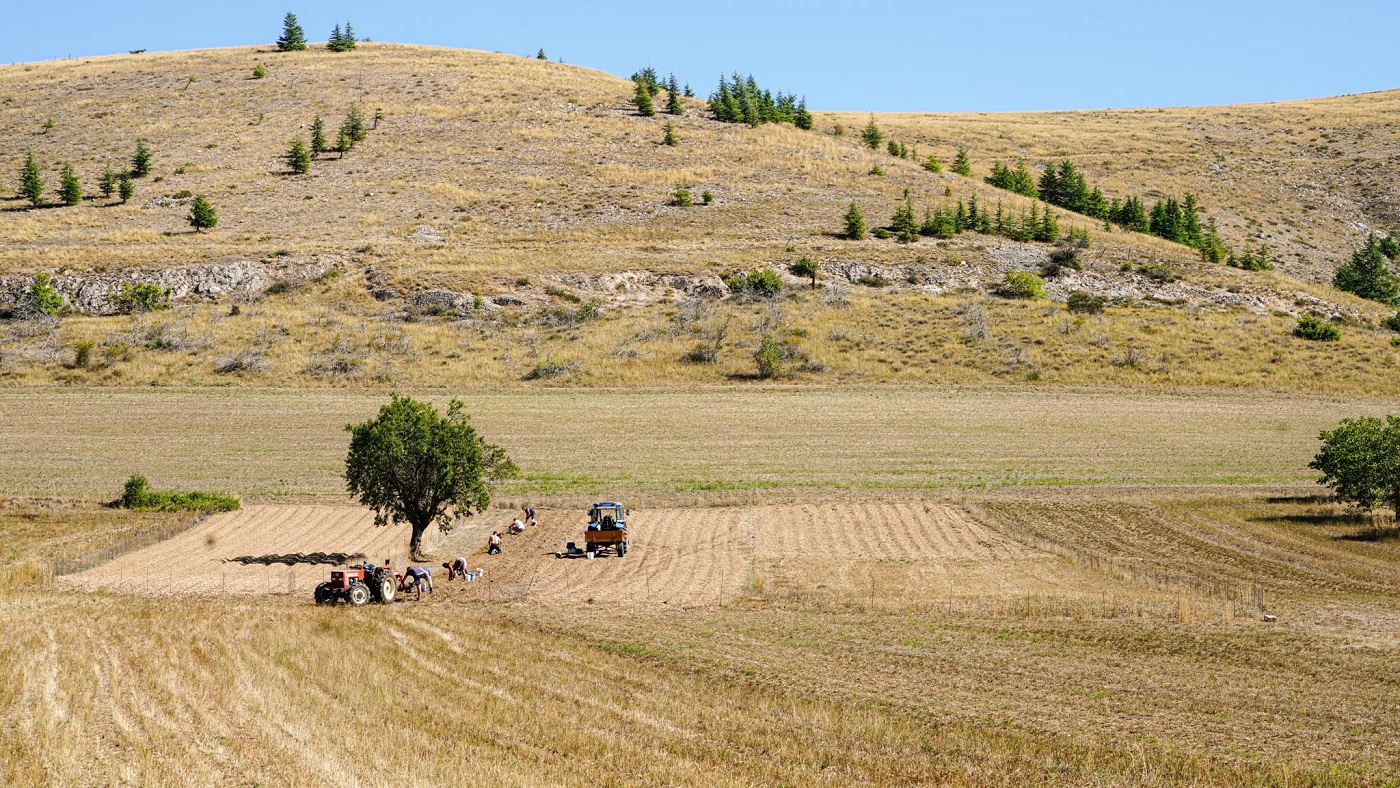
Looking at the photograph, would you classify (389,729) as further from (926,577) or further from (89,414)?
(89,414)

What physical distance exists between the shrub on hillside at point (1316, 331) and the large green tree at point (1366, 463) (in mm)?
46364

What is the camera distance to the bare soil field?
31953 mm

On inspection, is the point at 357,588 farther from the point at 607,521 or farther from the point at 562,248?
the point at 562,248

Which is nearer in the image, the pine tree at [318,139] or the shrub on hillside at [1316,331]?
the shrub on hillside at [1316,331]

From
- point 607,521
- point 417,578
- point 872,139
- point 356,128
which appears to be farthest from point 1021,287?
point 356,128

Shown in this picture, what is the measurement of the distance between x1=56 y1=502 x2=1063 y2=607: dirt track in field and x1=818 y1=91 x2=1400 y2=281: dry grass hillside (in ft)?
326

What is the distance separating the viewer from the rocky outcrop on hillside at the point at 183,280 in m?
87.2

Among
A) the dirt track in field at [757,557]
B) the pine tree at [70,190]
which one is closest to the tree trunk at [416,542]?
the dirt track in field at [757,557]

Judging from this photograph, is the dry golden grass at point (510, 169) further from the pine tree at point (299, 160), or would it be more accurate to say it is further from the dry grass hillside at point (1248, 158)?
the pine tree at point (299, 160)

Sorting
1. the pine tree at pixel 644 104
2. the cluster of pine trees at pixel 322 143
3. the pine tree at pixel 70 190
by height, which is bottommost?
the pine tree at pixel 70 190

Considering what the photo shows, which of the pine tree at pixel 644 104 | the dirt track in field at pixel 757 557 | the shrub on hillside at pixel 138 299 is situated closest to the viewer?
the dirt track in field at pixel 757 557

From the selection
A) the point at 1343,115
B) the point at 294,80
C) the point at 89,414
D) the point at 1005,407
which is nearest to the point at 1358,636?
the point at 1005,407

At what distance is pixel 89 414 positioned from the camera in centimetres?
6488

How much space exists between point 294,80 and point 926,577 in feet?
464
